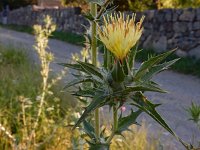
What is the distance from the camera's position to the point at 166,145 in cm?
407

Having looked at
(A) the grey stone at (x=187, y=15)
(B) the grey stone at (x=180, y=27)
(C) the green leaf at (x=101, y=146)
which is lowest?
(B) the grey stone at (x=180, y=27)

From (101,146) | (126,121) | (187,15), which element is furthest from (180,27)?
(101,146)

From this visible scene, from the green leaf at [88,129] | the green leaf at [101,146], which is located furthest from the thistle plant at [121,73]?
the green leaf at [88,129]

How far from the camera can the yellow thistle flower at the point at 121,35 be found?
2.97 ft

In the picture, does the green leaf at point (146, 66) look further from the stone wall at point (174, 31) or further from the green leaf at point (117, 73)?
the stone wall at point (174, 31)

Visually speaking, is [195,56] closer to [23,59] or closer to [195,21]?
[195,21]

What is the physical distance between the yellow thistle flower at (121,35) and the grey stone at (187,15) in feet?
34.7

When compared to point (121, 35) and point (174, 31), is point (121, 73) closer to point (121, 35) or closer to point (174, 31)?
point (121, 35)

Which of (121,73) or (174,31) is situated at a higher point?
(121,73)

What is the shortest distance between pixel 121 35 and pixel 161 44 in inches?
445

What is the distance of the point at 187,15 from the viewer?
1138 centimetres

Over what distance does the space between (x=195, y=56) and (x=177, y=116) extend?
461cm

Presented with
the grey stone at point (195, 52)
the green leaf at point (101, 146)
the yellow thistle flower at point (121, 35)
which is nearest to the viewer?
the yellow thistle flower at point (121, 35)

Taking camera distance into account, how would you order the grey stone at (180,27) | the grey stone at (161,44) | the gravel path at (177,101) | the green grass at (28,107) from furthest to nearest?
the grey stone at (161,44) → the grey stone at (180,27) → the gravel path at (177,101) → the green grass at (28,107)
